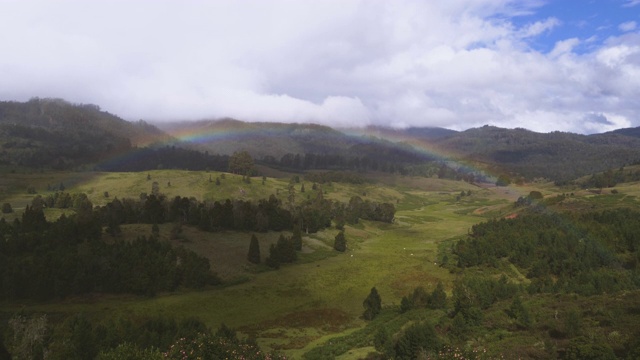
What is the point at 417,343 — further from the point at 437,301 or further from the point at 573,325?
the point at 437,301

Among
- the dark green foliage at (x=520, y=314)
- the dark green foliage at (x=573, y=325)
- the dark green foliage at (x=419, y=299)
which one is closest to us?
the dark green foliage at (x=573, y=325)

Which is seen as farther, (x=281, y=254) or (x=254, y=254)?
(x=281, y=254)

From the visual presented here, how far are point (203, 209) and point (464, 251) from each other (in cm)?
8296

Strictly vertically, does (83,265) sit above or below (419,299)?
above

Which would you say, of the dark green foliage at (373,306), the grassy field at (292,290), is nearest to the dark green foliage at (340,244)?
the grassy field at (292,290)

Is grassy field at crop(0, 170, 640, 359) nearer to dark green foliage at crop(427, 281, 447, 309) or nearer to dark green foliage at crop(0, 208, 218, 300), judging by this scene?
dark green foliage at crop(0, 208, 218, 300)

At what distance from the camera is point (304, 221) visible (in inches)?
6471

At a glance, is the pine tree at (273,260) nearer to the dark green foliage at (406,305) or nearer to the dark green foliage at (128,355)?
the dark green foliage at (406,305)

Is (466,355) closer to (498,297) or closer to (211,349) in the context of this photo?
(211,349)

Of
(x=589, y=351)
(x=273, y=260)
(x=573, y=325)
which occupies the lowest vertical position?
(x=273, y=260)

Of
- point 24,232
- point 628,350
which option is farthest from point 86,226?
point 628,350

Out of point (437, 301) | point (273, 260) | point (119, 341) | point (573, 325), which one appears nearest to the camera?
point (119, 341)

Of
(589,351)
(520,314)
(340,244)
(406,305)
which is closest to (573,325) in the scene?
(520,314)

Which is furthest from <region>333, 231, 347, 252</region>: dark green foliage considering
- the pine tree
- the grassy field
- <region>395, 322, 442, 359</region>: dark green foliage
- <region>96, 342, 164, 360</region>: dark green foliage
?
<region>96, 342, 164, 360</region>: dark green foliage
